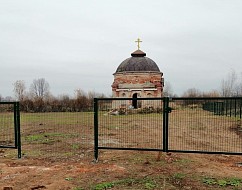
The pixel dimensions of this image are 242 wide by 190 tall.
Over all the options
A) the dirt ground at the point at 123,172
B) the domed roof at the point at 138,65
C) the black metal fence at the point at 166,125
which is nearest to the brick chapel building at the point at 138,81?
the domed roof at the point at 138,65

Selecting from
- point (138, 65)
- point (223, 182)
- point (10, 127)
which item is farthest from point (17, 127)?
point (138, 65)

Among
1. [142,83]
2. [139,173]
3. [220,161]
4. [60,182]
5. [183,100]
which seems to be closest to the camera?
[60,182]

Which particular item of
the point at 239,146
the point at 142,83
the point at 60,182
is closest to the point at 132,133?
the point at 239,146

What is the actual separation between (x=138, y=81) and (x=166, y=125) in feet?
82.3

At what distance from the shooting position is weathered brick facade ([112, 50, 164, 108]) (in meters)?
31.5

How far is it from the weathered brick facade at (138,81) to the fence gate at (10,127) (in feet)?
53.7

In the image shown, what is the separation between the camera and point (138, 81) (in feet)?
104

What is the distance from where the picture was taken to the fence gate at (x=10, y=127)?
7.85 meters

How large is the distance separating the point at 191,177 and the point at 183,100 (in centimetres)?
194

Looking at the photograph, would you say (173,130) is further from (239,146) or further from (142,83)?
(142,83)

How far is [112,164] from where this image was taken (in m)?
6.96

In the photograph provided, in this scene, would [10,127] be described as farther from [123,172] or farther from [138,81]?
[138,81]

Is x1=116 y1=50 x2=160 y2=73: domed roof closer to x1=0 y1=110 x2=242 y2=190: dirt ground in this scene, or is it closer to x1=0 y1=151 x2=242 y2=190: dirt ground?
x1=0 y1=110 x2=242 y2=190: dirt ground

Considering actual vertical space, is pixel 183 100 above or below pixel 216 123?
above
